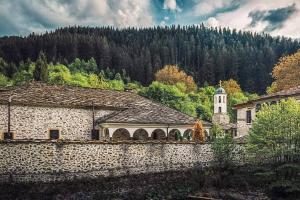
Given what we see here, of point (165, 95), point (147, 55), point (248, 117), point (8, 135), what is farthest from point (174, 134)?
point (147, 55)

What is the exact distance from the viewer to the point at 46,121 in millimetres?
28109

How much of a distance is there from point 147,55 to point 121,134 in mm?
81581

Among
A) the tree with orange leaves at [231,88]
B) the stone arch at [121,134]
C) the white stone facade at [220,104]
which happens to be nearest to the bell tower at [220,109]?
the white stone facade at [220,104]

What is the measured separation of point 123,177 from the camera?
73.2ft

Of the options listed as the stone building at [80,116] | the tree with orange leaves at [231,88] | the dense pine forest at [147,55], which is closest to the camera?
the stone building at [80,116]

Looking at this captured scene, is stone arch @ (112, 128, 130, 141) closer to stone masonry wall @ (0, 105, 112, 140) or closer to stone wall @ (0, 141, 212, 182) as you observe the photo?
stone masonry wall @ (0, 105, 112, 140)

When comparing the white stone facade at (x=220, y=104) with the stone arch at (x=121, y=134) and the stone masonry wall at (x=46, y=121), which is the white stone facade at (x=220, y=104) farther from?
the stone masonry wall at (x=46, y=121)

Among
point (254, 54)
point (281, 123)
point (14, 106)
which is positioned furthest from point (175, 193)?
point (254, 54)

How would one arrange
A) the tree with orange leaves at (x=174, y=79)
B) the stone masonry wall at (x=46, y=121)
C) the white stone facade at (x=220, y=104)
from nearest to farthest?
the stone masonry wall at (x=46, y=121)
the white stone facade at (x=220, y=104)
the tree with orange leaves at (x=174, y=79)

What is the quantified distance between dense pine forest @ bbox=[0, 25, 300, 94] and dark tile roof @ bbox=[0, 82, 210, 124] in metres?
61.5

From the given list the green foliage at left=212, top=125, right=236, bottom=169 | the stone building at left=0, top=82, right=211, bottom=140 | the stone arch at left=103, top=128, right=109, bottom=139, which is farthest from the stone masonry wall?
the green foliage at left=212, top=125, right=236, bottom=169

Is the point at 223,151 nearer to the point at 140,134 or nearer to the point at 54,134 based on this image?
the point at 140,134

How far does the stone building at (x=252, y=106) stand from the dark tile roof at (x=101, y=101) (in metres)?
7.06

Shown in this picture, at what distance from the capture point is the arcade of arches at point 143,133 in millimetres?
28938
